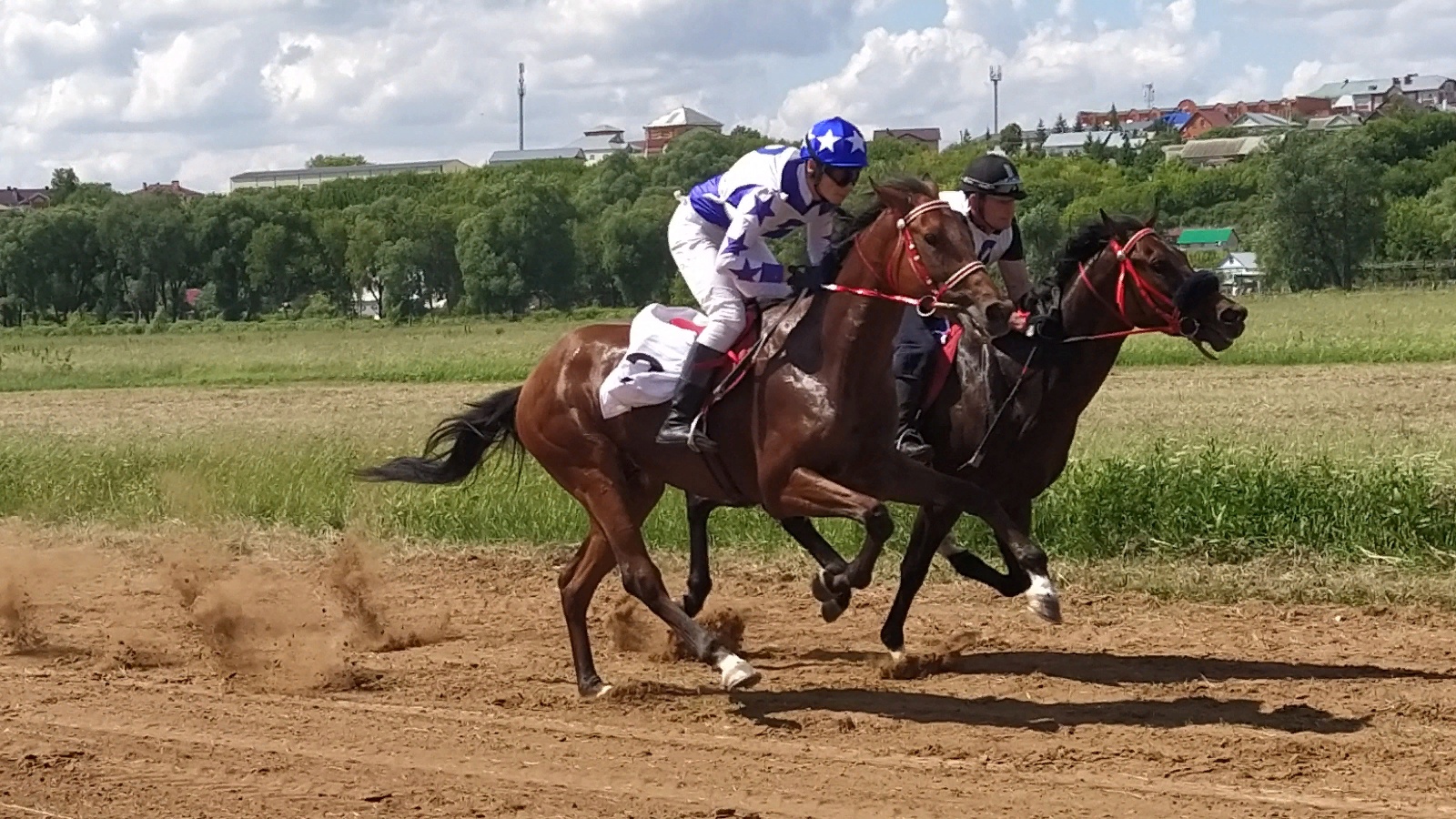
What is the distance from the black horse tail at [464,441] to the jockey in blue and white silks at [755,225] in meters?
1.68

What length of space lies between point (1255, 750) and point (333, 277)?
82574mm

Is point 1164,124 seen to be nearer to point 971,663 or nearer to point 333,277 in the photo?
point 333,277

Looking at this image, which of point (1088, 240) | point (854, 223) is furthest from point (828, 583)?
point (1088, 240)

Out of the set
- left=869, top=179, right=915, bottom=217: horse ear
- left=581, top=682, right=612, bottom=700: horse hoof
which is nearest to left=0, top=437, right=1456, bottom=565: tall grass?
left=581, top=682, right=612, bottom=700: horse hoof

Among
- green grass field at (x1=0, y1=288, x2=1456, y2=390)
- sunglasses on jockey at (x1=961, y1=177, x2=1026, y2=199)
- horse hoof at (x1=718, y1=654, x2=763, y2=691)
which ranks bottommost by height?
green grass field at (x1=0, y1=288, x2=1456, y2=390)

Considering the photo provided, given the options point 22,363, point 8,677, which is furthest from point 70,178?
point 8,677

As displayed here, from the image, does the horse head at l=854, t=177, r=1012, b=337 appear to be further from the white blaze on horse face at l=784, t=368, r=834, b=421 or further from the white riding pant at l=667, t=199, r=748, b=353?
the white riding pant at l=667, t=199, r=748, b=353

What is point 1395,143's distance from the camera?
3804 inches

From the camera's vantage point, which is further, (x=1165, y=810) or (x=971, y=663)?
(x=971, y=663)

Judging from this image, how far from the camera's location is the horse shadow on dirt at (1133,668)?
8.10 metres

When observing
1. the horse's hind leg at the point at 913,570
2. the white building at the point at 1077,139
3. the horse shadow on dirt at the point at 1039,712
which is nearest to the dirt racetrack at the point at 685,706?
the horse shadow on dirt at the point at 1039,712

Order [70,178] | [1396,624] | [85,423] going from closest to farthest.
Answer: [1396,624] < [85,423] < [70,178]

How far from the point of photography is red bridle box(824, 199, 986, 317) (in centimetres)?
702

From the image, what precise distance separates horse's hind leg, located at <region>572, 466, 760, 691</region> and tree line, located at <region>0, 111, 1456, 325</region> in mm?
40347
